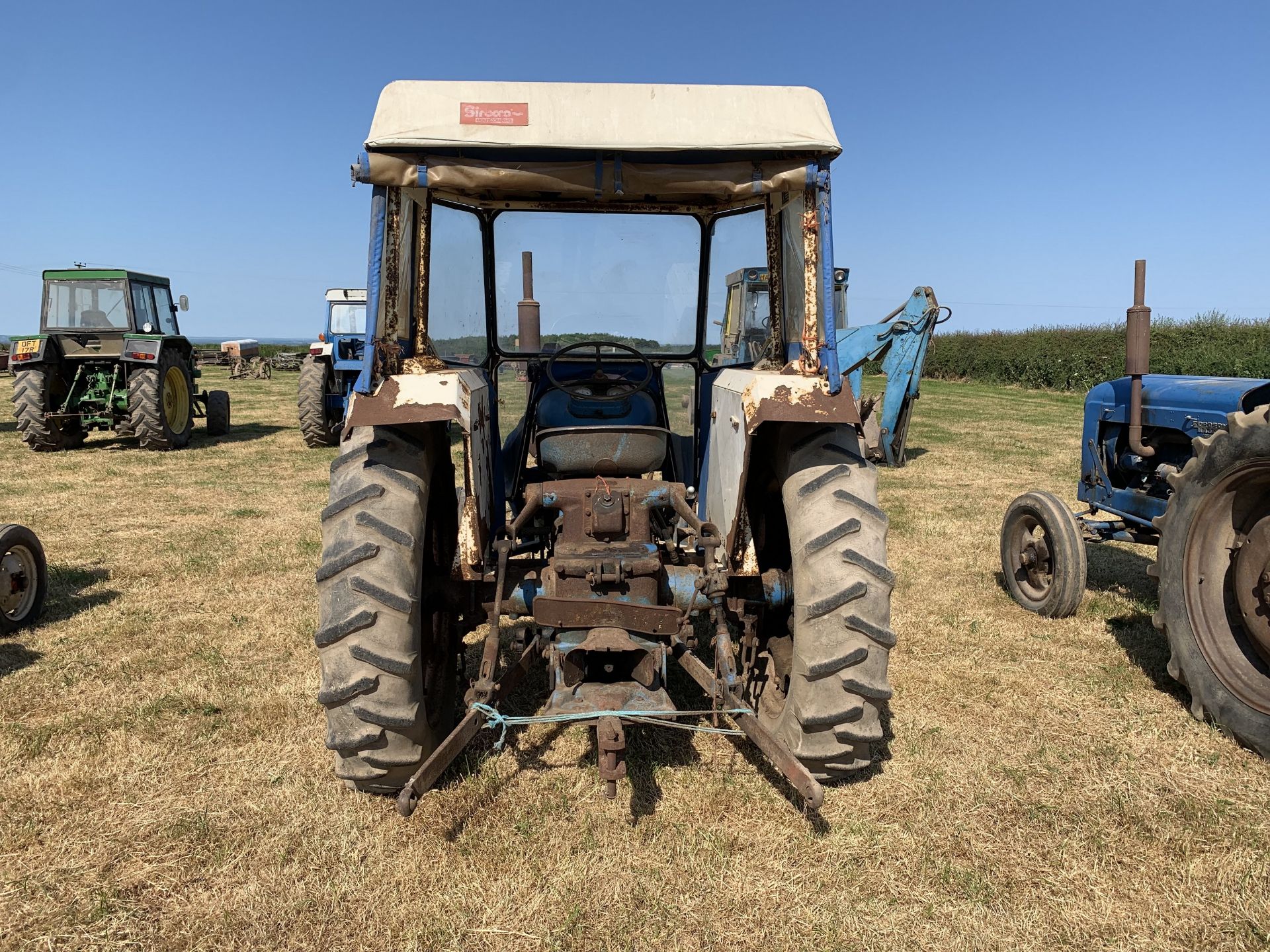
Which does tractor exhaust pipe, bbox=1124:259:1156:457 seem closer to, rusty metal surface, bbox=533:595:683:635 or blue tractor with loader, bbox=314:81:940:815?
blue tractor with loader, bbox=314:81:940:815

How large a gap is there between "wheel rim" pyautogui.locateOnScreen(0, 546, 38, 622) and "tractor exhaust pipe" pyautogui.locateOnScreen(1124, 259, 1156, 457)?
5782 millimetres

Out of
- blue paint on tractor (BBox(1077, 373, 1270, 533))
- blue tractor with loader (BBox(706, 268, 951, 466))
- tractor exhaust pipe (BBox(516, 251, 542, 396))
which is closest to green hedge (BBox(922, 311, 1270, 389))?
blue tractor with loader (BBox(706, 268, 951, 466))

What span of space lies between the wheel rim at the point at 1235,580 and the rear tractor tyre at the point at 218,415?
1343 centimetres

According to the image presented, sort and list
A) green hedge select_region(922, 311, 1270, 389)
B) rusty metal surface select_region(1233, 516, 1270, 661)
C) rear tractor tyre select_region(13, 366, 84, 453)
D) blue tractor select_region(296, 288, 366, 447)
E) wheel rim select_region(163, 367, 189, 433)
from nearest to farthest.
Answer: rusty metal surface select_region(1233, 516, 1270, 661) < rear tractor tyre select_region(13, 366, 84, 453) < blue tractor select_region(296, 288, 366, 447) < wheel rim select_region(163, 367, 189, 433) < green hedge select_region(922, 311, 1270, 389)

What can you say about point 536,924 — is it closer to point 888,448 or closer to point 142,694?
point 142,694

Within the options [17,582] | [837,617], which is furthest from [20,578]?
[837,617]

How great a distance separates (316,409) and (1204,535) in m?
11.3

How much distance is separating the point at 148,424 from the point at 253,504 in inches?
183

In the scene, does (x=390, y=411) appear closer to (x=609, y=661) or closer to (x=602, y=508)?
(x=602, y=508)

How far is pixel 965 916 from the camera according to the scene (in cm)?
237

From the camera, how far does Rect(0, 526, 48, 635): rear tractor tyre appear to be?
4484mm

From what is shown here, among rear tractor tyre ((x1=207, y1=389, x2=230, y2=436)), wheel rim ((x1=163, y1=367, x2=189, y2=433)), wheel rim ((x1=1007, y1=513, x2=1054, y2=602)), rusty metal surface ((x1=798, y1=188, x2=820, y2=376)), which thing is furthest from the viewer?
rear tractor tyre ((x1=207, y1=389, x2=230, y2=436))

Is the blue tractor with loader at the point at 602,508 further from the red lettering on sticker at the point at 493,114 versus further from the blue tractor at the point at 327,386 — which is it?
the blue tractor at the point at 327,386

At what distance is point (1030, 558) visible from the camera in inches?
201
